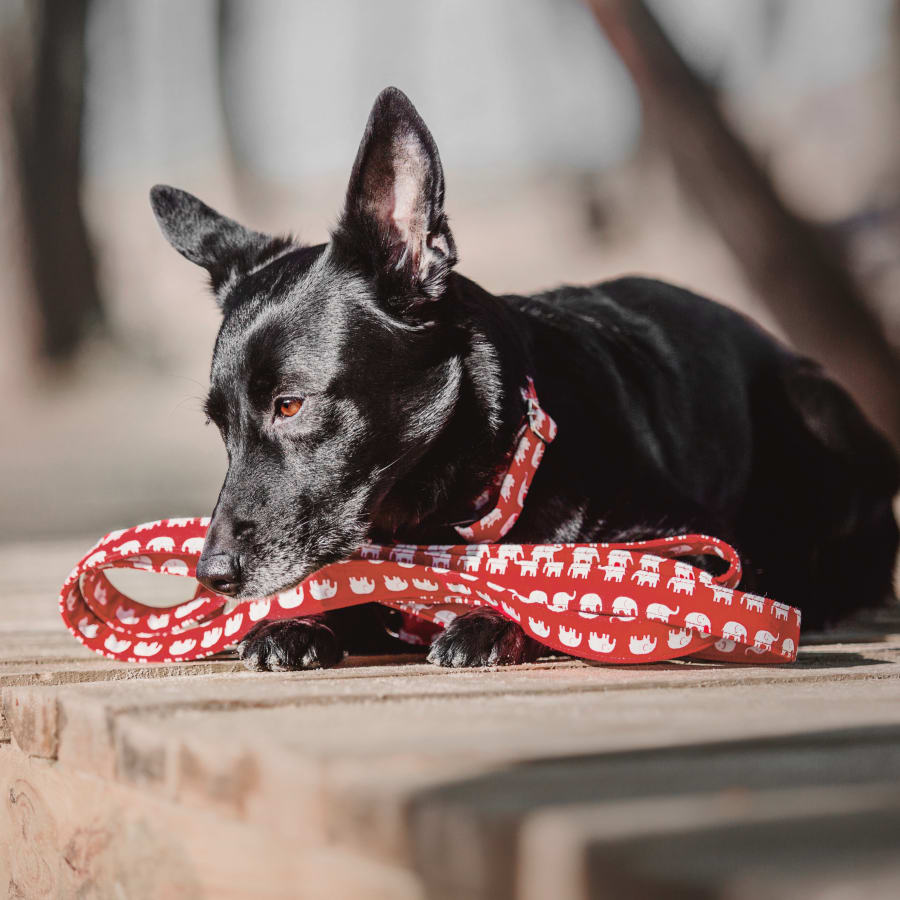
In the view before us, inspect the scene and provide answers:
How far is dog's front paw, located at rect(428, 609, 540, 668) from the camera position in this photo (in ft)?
6.54

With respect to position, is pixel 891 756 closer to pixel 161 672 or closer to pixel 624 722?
pixel 624 722

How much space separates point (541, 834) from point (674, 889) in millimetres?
141

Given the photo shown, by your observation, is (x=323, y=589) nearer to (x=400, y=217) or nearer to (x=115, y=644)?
(x=115, y=644)

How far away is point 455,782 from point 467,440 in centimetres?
140

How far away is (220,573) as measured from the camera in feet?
7.00

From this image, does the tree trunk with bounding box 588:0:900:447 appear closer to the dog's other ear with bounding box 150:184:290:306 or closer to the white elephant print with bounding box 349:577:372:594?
the dog's other ear with bounding box 150:184:290:306

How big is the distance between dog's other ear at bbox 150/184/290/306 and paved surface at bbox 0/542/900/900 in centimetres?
114

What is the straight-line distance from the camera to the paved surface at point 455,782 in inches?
33.8

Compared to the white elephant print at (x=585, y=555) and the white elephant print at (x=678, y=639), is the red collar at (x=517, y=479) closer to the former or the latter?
the white elephant print at (x=585, y=555)

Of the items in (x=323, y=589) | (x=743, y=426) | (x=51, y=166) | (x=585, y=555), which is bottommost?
(x=323, y=589)

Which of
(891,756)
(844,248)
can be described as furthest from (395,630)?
(844,248)

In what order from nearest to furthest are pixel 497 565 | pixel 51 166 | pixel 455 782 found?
pixel 455 782
pixel 497 565
pixel 51 166

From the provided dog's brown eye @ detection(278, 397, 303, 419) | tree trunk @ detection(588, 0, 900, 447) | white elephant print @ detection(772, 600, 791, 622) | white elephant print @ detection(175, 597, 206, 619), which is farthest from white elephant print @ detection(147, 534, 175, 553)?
tree trunk @ detection(588, 0, 900, 447)

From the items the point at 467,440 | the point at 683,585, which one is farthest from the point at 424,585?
the point at 683,585
